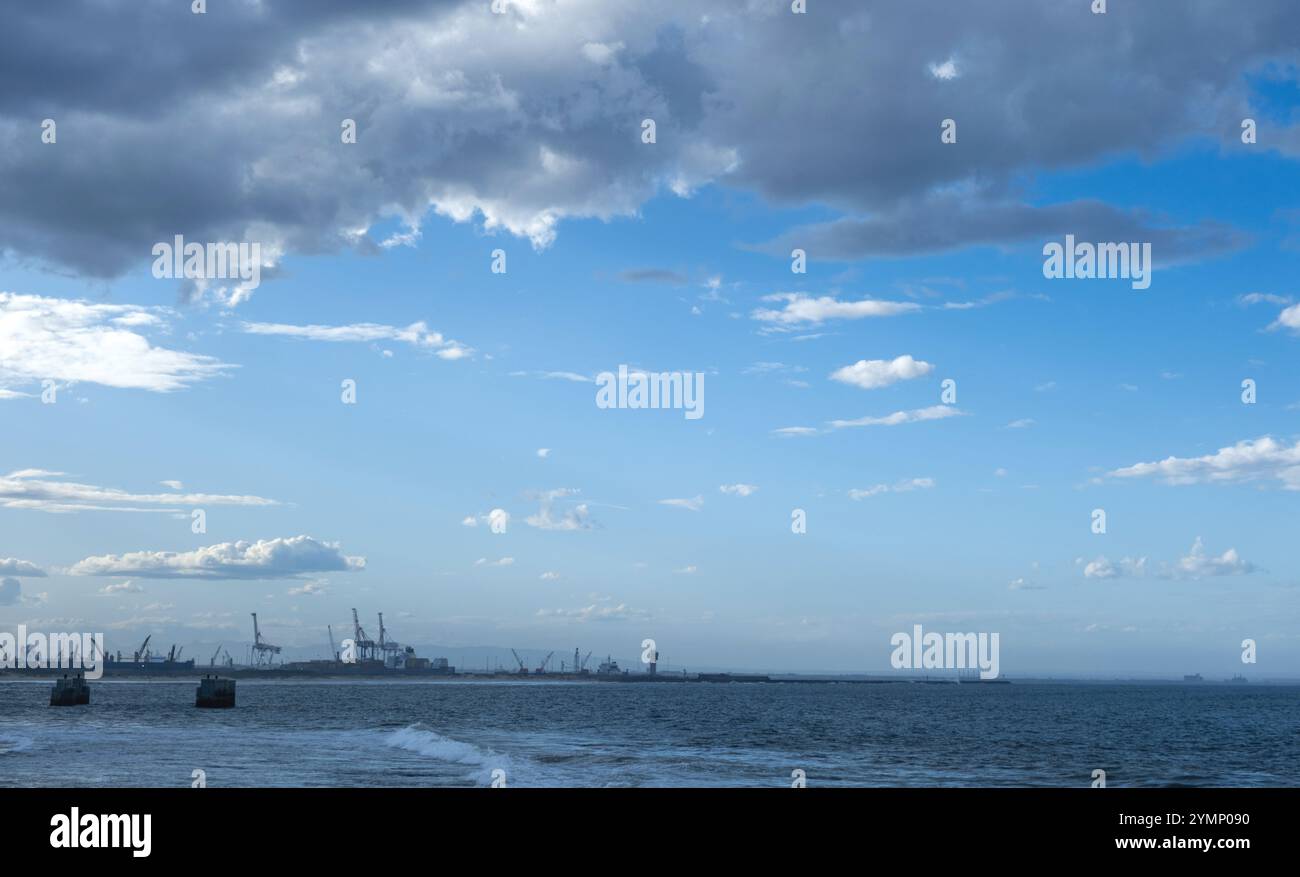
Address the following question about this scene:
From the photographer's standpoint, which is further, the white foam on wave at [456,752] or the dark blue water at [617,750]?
the white foam on wave at [456,752]

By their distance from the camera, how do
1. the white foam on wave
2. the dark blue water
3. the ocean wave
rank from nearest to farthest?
the dark blue water
the white foam on wave
the ocean wave

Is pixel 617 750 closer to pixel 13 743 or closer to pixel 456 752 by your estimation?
pixel 456 752

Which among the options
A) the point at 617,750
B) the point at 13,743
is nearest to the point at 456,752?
the point at 617,750

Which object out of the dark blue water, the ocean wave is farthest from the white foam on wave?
the ocean wave

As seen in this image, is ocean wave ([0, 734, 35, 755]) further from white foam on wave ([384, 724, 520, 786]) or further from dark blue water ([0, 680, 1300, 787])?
white foam on wave ([384, 724, 520, 786])

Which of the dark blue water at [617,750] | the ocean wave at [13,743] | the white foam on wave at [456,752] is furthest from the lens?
the ocean wave at [13,743]

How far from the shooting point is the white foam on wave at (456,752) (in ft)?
194

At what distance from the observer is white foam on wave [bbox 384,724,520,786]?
59.2m

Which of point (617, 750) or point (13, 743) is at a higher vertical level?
point (13, 743)

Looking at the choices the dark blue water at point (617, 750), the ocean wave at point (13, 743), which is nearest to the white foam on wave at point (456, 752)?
the dark blue water at point (617, 750)

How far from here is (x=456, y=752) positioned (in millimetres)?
71125

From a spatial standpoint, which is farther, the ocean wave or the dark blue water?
the ocean wave

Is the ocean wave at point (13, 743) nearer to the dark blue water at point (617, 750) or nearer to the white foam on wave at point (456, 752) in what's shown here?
the dark blue water at point (617, 750)
